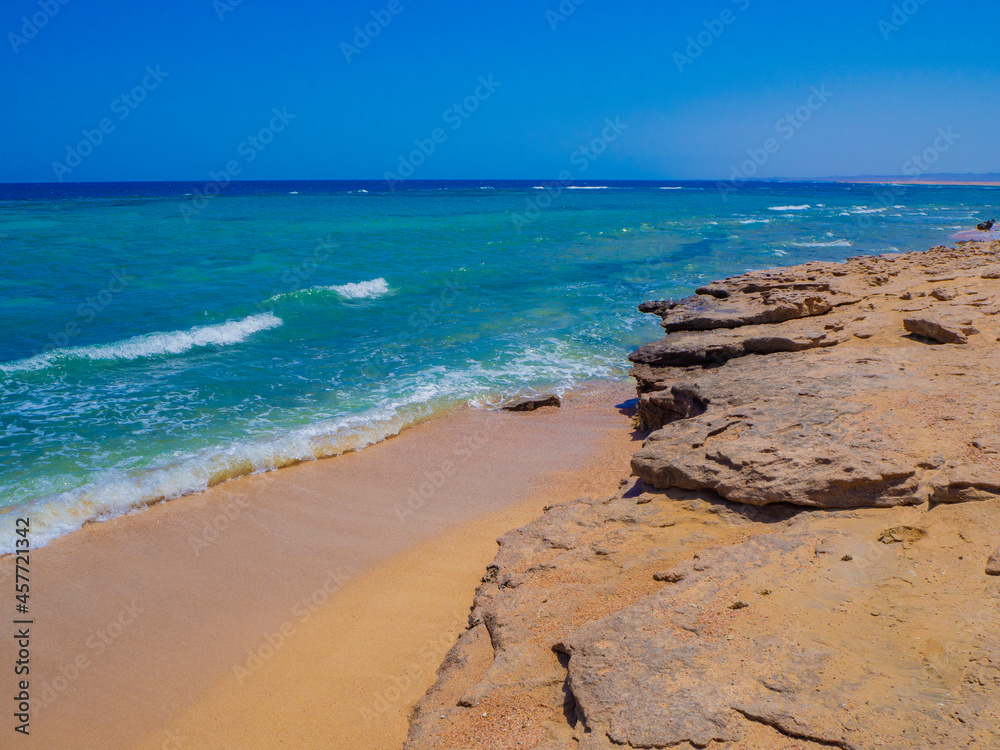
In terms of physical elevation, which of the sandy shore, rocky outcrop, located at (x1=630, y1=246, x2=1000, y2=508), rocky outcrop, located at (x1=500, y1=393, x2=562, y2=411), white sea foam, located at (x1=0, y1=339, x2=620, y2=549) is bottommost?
the sandy shore

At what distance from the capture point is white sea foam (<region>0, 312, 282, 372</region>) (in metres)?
11.2

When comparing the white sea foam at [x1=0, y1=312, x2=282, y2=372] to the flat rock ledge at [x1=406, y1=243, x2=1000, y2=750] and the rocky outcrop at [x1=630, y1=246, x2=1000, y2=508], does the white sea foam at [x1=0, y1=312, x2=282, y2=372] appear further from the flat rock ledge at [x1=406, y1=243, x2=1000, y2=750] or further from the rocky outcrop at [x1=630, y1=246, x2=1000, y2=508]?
the flat rock ledge at [x1=406, y1=243, x2=1000, y2=750]

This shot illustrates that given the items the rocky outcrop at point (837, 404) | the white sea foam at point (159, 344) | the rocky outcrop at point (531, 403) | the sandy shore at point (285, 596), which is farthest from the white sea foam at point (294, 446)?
the white sea foam at point (159, 344)

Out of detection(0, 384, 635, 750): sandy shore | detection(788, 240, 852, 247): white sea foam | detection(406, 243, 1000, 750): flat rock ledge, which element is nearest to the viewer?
detection(406, 243, 1000, 750): flat rock ledge

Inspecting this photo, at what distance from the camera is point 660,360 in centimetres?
852

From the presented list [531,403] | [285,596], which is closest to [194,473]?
[285,596]

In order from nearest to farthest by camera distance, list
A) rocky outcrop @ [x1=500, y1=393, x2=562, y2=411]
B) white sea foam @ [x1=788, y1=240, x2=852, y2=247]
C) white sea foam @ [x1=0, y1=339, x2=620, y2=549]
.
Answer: white sea foam @ [x1=0, y1=339, x2=620, y2=549], rocky outcrop @ [x1=500, y1=393, x2=562, y2=411], white sea foam @ [x1=788, y1=240, x2=852, y2=247]

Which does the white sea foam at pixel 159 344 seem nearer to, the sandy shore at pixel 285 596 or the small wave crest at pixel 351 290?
the small wave crest at pixel 351 290

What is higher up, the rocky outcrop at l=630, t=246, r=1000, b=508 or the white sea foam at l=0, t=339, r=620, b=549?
the rocky outcrop at l=630, t=246, r=1000, b=508

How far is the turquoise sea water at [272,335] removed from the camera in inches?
312

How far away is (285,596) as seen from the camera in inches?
213

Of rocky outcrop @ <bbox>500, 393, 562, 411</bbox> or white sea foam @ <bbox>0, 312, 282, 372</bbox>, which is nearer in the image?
rocky outcrop @ <bbox>500, 393, 562, 411</bbox>

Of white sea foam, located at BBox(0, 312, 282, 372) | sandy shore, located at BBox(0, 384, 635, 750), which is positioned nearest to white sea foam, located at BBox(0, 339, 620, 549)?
sandy shore, located at BBox(0, 384, 635, 750)

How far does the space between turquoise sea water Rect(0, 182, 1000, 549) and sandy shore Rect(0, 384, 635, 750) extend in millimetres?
905
